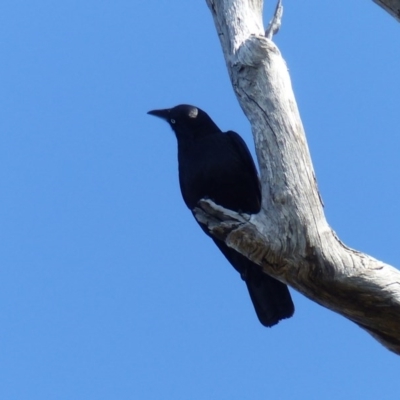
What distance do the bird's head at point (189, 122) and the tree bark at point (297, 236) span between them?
6.00ft

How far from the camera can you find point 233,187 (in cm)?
596

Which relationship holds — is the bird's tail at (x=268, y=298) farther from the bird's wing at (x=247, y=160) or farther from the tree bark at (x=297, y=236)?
the tree bark at (x=297, y=236)

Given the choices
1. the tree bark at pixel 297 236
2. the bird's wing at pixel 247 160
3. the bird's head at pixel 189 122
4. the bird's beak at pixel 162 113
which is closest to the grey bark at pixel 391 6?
the tree bark at pixel 297 236

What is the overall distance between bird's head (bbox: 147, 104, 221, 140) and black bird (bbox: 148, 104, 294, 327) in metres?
0.17

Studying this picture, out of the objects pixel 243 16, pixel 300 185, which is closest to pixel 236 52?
pixel 243 16

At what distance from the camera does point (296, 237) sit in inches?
167

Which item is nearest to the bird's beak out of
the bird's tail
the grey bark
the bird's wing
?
the bird's wing

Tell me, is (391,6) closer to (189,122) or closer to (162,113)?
(189,122)

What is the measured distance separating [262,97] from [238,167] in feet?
4.46

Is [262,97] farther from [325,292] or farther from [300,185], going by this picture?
[325,292]

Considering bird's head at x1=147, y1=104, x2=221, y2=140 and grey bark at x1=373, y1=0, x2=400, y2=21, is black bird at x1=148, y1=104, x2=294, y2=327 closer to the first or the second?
bird's head at x1=147, y1=104, x2=221, y2=140

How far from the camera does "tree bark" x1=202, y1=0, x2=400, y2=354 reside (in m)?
4.21

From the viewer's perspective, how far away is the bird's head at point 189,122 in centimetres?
651

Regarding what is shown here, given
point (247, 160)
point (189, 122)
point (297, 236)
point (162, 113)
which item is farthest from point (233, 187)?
point (297, 236)
